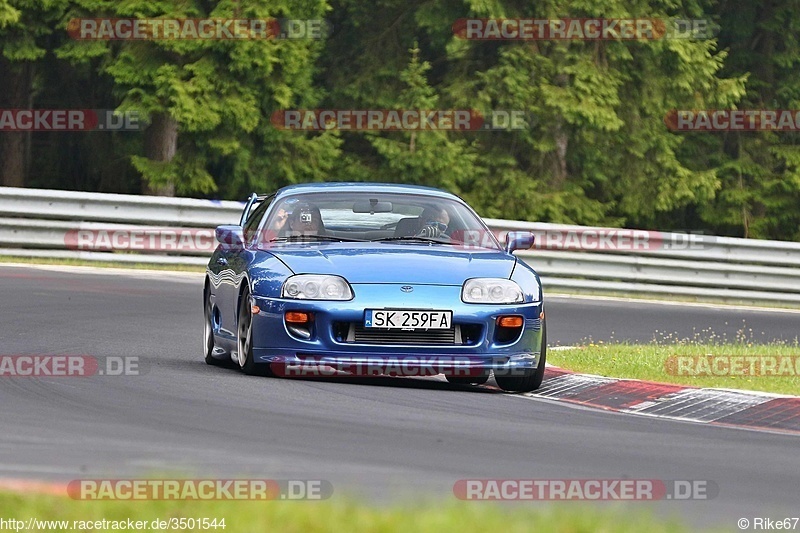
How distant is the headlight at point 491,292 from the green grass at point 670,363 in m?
1.51

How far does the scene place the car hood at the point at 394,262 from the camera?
34.1 feet

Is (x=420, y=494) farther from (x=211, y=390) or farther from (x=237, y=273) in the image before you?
(x=237, y=273)

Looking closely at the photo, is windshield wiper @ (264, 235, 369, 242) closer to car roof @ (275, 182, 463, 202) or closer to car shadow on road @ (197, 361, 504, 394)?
car roof @ (275, 182, 463, 202)

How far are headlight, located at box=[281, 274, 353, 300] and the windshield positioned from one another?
1089mm

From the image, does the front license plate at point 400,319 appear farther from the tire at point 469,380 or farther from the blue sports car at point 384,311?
the tire at point 469,380

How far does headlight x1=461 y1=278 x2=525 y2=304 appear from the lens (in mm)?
10383

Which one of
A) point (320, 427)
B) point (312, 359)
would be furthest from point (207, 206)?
point (320, 427)

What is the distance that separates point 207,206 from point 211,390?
12.0m

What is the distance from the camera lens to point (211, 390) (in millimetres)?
9703

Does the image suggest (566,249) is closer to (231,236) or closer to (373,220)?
(373,220)

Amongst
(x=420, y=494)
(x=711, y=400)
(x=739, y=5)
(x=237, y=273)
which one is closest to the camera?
(x=420, y=494)

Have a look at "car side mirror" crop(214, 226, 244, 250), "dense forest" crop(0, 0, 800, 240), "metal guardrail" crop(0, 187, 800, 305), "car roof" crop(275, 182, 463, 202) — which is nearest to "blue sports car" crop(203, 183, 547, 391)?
"car side mirror" crop(214, 226, 244, 250)

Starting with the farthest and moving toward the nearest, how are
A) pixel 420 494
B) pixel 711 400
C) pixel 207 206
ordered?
pixel 207 206 → pixel 711 400 → pixel 420 494

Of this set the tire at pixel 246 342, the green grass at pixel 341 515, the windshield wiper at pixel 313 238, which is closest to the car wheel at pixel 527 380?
the windshield wiper at pixel 313 238
